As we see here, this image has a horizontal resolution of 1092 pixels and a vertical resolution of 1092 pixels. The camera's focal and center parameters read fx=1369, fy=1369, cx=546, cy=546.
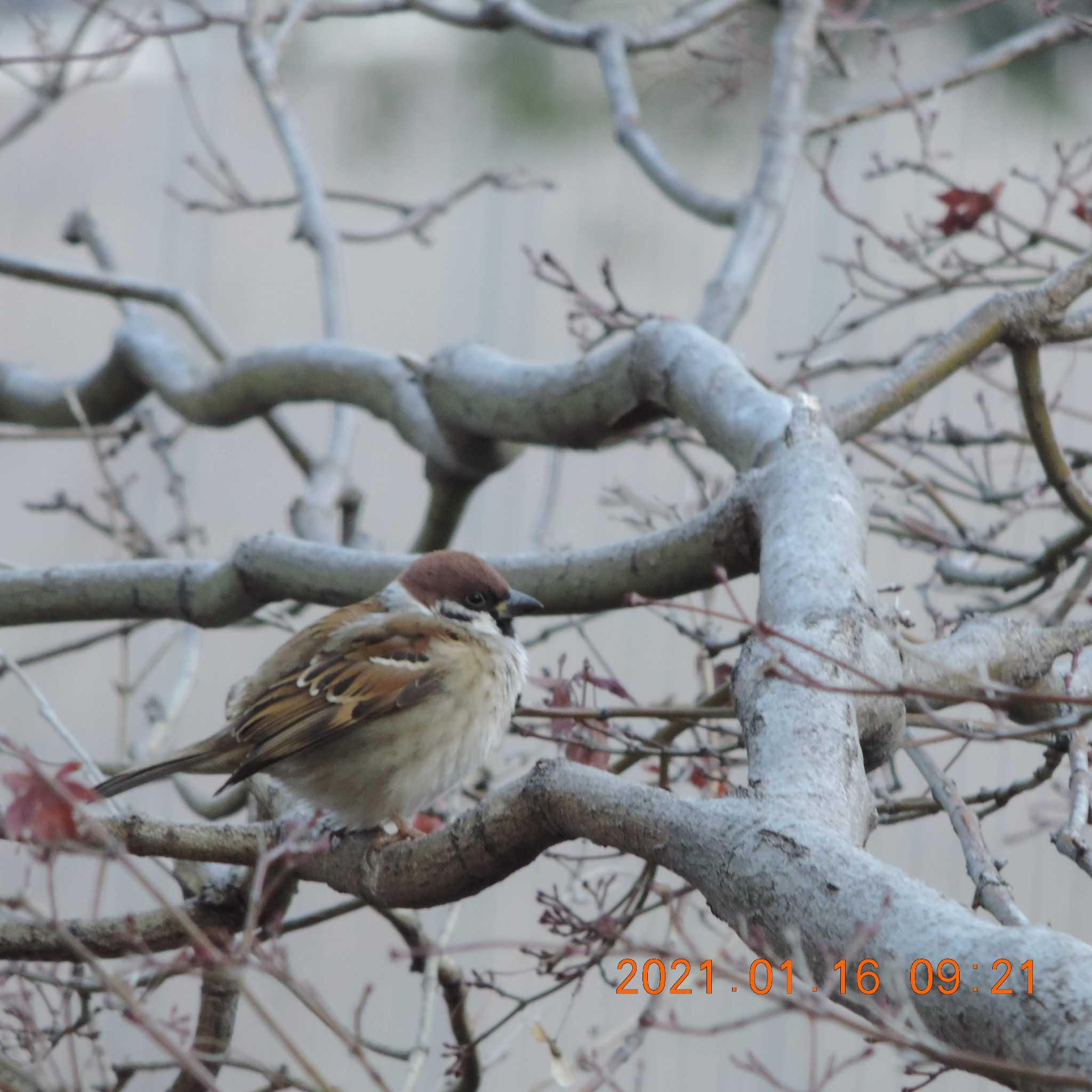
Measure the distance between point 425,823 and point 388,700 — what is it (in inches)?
12.7

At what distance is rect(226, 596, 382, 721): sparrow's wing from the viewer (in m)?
2.31

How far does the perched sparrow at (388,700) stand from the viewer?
7.20 ft

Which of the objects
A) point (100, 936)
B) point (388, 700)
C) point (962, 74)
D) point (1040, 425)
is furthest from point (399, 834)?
point (962, 74)

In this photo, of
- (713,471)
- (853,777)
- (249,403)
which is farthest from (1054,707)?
(713,471)

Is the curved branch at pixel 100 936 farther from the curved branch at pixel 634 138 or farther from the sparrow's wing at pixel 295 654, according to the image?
the curved branch at pixel 634 138

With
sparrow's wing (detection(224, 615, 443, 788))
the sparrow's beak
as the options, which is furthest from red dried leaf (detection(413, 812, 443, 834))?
the sparrow's beak

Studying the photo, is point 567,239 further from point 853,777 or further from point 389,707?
point 853,777

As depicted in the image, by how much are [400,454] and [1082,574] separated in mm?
3005

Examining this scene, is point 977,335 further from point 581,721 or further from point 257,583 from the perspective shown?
point 257,583

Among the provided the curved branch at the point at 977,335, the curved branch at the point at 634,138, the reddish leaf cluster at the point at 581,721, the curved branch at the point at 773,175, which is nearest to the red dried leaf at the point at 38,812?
the reddish leaf cluster at the point at 581,721

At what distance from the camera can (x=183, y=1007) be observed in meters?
4.21

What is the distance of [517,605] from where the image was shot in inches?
90.1

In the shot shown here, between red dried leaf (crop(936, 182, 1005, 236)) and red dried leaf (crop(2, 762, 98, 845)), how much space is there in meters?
2.29
